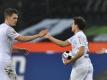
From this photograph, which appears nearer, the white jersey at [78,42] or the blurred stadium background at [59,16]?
the white jersey at [78,42]

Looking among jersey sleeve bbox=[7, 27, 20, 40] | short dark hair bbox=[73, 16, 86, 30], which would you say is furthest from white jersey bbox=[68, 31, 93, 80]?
jersey sleeve bbox=[7, 27, 20, 40]

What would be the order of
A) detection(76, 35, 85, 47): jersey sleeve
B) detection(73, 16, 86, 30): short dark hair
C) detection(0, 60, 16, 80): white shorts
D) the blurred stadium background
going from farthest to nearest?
the blurred stadium background → detection(73, 16, 86, 30): short dark hair → detection(76, 35, 85, 47): jersey sleeve → detection(0, 60, 16, 80): white shorts

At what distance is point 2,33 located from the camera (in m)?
10.1

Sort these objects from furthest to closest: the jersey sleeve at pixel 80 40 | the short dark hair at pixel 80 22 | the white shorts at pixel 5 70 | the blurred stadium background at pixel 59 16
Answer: the blurred stadium background at pixel 59 16 → the short dark hair at pixel 80 22 → the jersey sleeve at pixel 80 40 → the white shorts at pixel 5 70

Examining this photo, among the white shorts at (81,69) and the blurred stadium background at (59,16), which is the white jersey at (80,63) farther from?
the blurred stadium background at (59,16)

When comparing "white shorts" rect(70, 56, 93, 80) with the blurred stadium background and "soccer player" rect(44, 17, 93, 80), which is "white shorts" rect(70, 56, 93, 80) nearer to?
"soccer player" rect(44, 17, 93, 80)

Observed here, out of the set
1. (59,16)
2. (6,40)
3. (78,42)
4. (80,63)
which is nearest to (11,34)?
(6,40)

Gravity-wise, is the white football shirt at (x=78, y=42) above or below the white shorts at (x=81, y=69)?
above

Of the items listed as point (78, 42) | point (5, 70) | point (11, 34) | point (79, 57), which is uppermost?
point (11, 34)

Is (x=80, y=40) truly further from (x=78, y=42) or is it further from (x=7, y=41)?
(x=7, y=41)

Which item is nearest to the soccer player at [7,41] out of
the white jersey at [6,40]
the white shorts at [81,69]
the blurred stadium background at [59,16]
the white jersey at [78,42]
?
the white jersey at [6,40]

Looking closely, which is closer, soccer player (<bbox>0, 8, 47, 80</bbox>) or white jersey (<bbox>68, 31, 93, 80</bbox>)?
soccer player (<bbox>0, 8, 47, 80</bbox>)

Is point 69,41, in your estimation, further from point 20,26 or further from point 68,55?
point 20,26

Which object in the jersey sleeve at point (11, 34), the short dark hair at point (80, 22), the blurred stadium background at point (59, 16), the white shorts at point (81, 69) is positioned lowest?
the blurred stadium background at point (59, 16)
